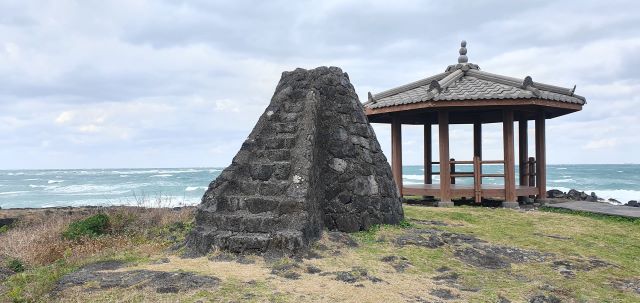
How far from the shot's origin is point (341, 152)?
7.85 m

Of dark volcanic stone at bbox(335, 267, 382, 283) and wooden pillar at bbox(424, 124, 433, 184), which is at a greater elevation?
wooden pillar at bbox(424, 124, 433, 184)

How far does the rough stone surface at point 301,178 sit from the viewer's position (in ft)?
21.3

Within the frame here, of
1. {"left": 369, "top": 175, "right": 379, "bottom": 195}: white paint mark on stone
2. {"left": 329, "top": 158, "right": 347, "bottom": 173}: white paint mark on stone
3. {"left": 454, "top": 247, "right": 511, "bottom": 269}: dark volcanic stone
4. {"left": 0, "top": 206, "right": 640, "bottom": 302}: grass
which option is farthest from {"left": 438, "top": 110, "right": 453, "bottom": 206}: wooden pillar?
{"left": 454, "top": 247, "right": 511, "bottom": 269}: dark volcanic stone

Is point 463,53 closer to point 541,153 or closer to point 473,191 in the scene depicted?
point 541,153

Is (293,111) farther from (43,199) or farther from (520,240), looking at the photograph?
(43,199)

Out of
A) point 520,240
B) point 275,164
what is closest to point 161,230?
point 275,164

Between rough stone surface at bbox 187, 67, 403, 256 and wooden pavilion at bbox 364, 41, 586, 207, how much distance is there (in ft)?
11.9

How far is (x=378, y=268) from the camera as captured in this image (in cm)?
574

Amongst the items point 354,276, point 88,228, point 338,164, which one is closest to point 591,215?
point 338,164

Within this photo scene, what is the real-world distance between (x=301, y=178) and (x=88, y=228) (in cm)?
497

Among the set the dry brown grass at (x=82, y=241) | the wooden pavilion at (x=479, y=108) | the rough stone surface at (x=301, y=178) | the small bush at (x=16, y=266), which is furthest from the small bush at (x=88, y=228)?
the wooden pavilion at (x=479, y=108)

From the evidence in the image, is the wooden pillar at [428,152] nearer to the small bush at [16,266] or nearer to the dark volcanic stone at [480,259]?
the dark volcanic stone at [480,259]

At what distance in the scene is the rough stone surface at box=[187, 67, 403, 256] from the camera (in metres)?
6.49

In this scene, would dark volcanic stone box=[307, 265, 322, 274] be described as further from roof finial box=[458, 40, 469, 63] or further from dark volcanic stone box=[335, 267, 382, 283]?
roof finial box=[458, 40, 469, 63]
